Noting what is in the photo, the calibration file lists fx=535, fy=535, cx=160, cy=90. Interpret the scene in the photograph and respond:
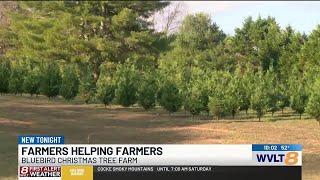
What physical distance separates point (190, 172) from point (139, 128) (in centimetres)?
1262

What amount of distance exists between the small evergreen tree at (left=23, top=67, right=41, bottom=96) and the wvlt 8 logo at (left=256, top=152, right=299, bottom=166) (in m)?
22.0

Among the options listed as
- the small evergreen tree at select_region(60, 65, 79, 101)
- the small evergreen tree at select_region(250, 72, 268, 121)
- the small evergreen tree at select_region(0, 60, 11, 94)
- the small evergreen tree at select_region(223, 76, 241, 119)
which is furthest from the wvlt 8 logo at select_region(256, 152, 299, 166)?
the small evergreen tree at select_region(0, 60, 11, 94)

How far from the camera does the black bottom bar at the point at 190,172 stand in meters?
6.31

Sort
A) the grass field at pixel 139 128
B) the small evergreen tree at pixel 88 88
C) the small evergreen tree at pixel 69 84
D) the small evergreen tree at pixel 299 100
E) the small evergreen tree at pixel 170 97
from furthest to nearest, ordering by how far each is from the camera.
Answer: the small evergreen tree at pixel 69 84, the small evergreen tree at pixel 88 88, the small evergreen tree at pixel 299 100, the small evergreen tree at pixel 170 97, the grass field at pixel 139 128

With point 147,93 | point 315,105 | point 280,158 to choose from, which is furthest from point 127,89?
point 280,158

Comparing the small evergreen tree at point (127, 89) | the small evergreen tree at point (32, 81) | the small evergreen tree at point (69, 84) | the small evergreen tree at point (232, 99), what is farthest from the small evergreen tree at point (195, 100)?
the small evergreen tree at point (32, 81)

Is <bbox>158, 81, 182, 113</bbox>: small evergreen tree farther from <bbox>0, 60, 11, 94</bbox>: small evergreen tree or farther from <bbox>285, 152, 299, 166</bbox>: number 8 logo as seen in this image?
<bbox>285, 152, 299, 166</bbox>: number 8 logo

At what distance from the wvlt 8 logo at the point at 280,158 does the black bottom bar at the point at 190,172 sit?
0.07 m

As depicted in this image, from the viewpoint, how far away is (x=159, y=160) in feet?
20.8

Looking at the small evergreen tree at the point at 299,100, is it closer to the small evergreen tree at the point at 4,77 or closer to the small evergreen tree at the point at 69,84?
the small evergreen tree at the point at 69,84

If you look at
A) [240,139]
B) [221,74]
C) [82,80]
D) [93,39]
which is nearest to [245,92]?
[221,74]

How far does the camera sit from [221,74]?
2595 cm

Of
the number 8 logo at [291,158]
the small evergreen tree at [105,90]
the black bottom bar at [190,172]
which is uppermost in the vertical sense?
the small evergreen tree at [105,90]

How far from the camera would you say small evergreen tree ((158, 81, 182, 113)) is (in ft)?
73.8
